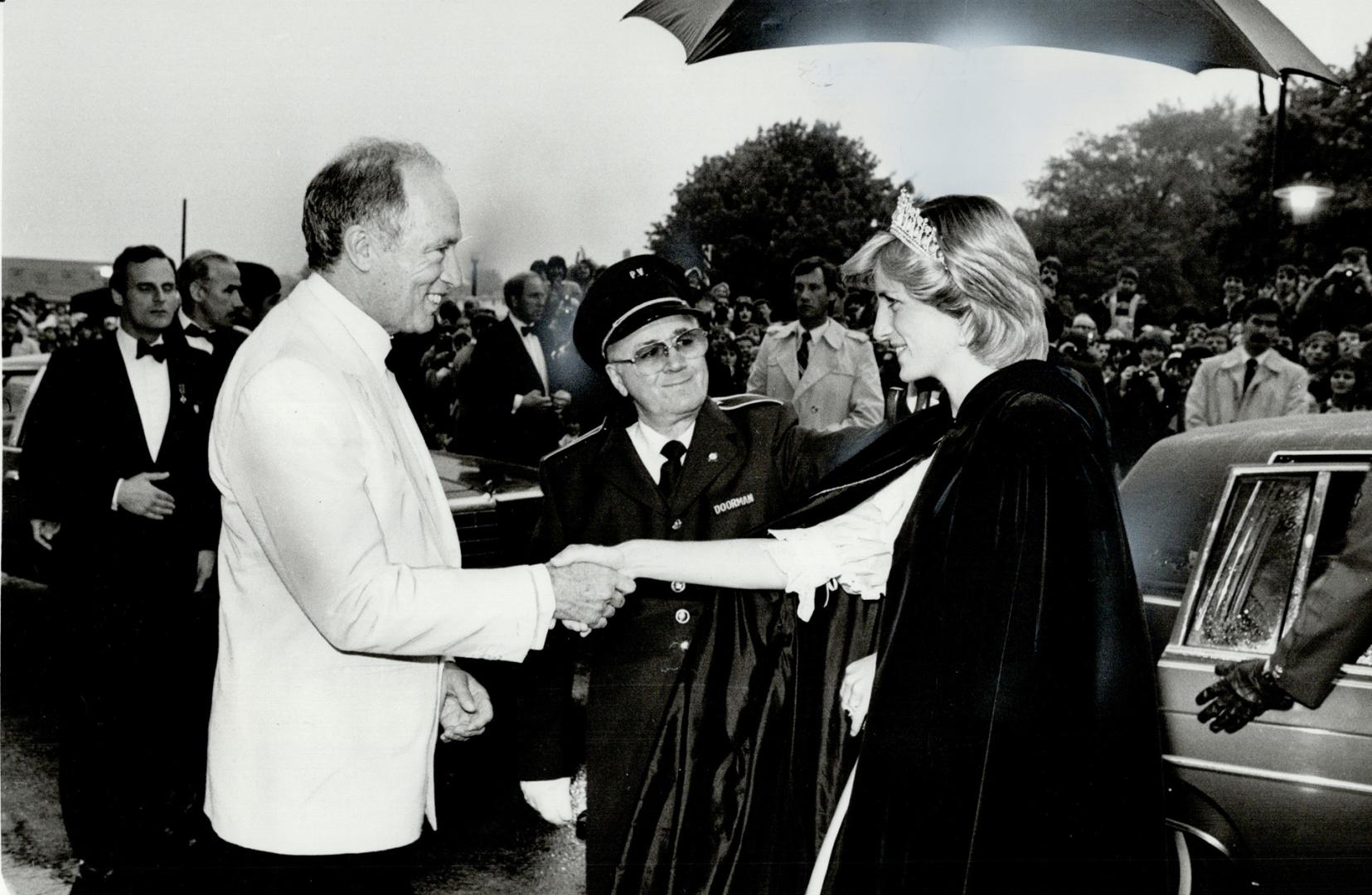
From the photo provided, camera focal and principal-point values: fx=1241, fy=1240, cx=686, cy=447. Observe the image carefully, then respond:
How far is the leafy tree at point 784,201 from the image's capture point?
1262 inches

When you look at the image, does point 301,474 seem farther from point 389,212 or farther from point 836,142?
point 836,142

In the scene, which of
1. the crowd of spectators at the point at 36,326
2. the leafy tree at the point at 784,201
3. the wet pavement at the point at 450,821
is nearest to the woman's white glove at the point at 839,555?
the wet pavement at the point at 450,821

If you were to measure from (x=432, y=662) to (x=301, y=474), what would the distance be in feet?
1.70

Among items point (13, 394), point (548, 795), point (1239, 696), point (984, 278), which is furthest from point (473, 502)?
point (13, 394)

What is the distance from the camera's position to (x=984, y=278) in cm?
252

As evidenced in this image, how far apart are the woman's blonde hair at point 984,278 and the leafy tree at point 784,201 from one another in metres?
28.6

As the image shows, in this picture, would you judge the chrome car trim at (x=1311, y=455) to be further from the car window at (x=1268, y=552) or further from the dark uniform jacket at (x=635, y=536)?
the dark uniform jacket at (x=635, y=536)

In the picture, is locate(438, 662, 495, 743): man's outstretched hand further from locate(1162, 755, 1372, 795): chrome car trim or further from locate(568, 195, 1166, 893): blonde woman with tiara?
locate(1162, 755, 1372, 795): chrome car trim

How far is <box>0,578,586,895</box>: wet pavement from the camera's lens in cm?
450

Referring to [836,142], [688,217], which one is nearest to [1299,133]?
[836,142]

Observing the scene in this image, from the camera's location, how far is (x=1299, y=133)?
1923 cm

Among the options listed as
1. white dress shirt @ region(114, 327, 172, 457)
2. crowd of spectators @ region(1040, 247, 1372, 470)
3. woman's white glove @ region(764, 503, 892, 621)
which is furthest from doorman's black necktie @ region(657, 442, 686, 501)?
crowd of spectators @ region(1040, 247, 1372, 470)

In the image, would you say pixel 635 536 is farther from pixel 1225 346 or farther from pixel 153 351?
pixel 1225 346

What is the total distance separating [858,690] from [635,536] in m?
0.86
